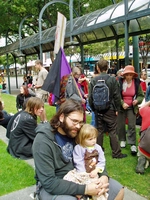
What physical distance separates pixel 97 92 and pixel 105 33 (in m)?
8.34

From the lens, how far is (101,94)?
4.57m

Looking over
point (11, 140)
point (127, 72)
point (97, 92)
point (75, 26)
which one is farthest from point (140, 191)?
point (75, 26)

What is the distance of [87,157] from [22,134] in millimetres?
2384

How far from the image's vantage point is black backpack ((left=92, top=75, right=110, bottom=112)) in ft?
15.0

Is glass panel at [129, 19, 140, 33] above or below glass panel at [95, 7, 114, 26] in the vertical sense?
below

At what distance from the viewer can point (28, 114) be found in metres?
4.67

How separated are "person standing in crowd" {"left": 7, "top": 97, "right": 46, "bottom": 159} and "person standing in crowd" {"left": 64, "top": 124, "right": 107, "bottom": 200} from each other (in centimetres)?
201

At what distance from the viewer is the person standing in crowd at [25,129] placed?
15.0 ft

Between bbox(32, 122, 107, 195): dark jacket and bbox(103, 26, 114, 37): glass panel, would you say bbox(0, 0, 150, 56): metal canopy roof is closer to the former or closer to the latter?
bbox(103, 26, 114, 37): glass panel

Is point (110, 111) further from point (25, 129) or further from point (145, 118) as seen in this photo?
point (25, 129)

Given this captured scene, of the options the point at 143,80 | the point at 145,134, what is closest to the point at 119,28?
the point at 143,80

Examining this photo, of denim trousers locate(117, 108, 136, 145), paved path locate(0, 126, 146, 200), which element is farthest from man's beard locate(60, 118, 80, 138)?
denim trousers locate(117, 108, 136, 145)

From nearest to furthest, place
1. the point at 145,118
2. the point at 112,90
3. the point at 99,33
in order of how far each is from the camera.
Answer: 1. the point at 145,118
2. the point at 112,90
3. the point at 99,33

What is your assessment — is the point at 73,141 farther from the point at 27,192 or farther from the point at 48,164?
the point at 27,192
